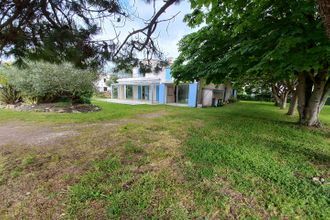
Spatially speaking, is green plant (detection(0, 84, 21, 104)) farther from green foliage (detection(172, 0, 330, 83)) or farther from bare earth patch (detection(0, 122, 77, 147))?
green foliage (detection(172, 0, 330, 83))

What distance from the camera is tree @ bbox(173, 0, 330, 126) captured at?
4.68 meters

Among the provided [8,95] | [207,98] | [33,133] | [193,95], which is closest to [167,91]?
[193,95]

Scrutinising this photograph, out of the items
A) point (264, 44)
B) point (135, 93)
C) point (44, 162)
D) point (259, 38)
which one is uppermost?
point (259, 38)

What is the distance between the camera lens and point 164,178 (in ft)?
11.3

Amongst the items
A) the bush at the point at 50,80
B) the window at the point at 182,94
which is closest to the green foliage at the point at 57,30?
the bush at the point at 50,80

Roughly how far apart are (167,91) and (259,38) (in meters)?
13.2

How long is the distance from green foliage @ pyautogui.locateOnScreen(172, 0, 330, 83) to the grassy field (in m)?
2.31

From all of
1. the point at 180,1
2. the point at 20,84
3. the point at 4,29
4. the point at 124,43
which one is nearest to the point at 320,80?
the point at 180,1

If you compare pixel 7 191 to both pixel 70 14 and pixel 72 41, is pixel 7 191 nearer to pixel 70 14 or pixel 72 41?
pixel 72 41

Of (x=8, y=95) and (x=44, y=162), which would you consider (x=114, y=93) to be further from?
(x=44, y=162)

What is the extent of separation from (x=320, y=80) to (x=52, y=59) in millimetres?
9085

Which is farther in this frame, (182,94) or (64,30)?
(182,94)

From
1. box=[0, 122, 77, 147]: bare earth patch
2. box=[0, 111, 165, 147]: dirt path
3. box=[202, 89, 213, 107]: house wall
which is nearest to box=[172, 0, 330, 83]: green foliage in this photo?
box=[0, 111, 165, 147]: dirt path

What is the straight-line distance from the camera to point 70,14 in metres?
2.88
